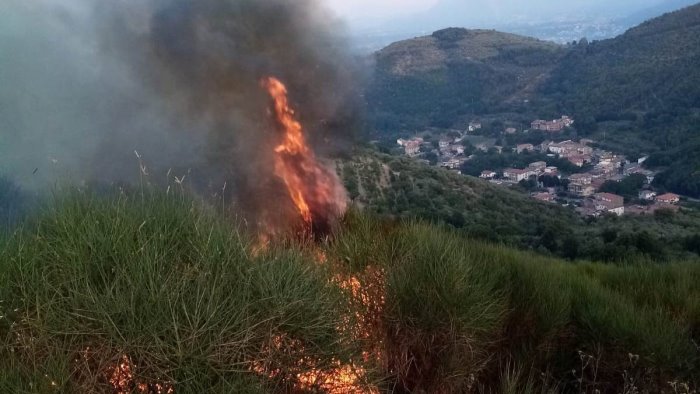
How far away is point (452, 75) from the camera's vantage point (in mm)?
91250

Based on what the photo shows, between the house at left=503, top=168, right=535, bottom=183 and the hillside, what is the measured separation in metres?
24.6

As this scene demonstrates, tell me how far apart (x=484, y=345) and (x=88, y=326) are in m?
3.93

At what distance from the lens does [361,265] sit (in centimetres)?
642

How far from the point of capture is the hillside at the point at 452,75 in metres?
83.2

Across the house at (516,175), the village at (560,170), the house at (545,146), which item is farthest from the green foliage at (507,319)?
the house at (545,146)

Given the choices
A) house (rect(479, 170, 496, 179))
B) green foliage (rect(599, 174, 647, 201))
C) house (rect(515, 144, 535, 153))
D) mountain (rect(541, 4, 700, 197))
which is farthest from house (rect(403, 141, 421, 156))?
green foliage (rect(599, 174, 647, 201))

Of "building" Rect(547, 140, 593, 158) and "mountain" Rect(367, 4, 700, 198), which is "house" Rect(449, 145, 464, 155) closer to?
"mountain" Rect(367, 4, 700, 198)

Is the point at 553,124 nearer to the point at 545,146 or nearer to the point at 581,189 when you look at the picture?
the point at 545,146

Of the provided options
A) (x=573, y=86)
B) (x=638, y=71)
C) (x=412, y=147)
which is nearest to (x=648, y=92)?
(x=638, y=71)

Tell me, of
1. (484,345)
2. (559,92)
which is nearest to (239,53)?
(484,345)

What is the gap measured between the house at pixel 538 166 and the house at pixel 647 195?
9876 millimetres

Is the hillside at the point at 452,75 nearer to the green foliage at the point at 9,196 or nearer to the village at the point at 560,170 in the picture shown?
the village at the point at 560,170

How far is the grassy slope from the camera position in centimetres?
342

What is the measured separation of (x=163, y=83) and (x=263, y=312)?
34.1 ft
